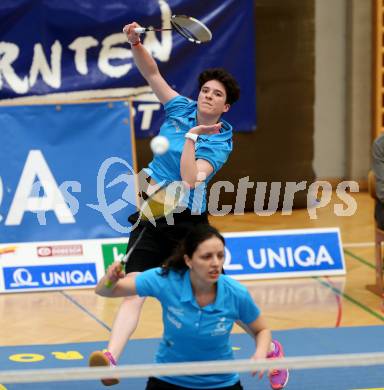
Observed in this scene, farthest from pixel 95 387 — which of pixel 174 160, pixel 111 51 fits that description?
pixel 111 51

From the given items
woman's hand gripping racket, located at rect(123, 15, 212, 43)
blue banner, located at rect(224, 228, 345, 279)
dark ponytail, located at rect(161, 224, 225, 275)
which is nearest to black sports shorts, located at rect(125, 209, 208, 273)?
dark ponytail, located at rect(161, 224, 225, 275)

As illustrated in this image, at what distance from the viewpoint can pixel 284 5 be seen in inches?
415

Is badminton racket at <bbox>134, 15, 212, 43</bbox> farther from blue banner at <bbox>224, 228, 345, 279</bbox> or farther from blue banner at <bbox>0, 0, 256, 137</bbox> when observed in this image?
blue banner at <bbox>0, 0, 256, 137</bbox>

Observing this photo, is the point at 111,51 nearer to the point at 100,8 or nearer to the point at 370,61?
the point at 100,8

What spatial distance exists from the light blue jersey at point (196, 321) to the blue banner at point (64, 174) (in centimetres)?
397

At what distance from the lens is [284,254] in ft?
27.2

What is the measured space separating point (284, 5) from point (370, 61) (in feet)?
6.02

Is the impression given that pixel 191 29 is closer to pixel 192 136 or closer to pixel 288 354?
pixel 192 136

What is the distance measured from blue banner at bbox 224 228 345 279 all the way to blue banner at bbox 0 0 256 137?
7.88 feet

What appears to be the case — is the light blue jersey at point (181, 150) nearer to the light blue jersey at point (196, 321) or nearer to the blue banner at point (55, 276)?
the light blue jersey at point (196, 321)

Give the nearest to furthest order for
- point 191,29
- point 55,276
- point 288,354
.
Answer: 1. point 191,29
2. point 288,354
3. point 55,276

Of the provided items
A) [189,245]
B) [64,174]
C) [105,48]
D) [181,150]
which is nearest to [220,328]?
[189,245]

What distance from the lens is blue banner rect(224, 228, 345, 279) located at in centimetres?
825

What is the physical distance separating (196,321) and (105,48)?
6.14 metres
